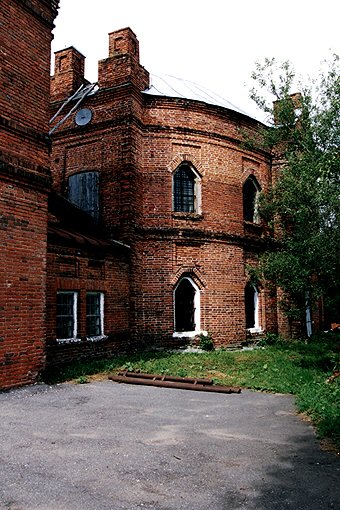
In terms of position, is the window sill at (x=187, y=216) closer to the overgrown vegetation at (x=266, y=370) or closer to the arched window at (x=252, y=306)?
the arched window at (x=252, y=306)

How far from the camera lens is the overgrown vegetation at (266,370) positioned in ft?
20.5

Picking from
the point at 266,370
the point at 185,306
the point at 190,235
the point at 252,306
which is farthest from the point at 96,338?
the point at 252,306

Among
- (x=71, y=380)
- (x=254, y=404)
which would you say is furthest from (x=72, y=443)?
(x=71, y=380)

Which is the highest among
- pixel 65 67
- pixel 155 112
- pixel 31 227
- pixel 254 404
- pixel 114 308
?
pixel 65 67

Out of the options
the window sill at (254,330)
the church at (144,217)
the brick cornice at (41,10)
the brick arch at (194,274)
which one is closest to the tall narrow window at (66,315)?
the church at (144,217)

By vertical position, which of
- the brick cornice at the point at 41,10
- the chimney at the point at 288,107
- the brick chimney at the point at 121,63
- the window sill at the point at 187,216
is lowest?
the window sill at the point at 187,216

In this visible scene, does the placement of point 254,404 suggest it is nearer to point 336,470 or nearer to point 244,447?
point 244,447

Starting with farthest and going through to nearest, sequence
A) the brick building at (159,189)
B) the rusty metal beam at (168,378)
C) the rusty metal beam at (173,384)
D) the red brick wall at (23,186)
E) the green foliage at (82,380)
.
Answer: the brick building at (159,189) < the green foliage at (82,380) < the rusty metal beam at (168,378) < the rusty metal beam at (173,384) < the red brick wall at (23,186)

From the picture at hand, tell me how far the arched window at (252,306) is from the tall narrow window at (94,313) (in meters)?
6.05

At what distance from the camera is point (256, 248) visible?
15258 millimetres

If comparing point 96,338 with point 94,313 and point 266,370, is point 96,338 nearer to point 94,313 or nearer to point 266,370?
point 94,313

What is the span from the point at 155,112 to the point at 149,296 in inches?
240

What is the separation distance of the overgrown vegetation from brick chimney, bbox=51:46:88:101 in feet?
32.0

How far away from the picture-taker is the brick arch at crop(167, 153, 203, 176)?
1354 centimetres
